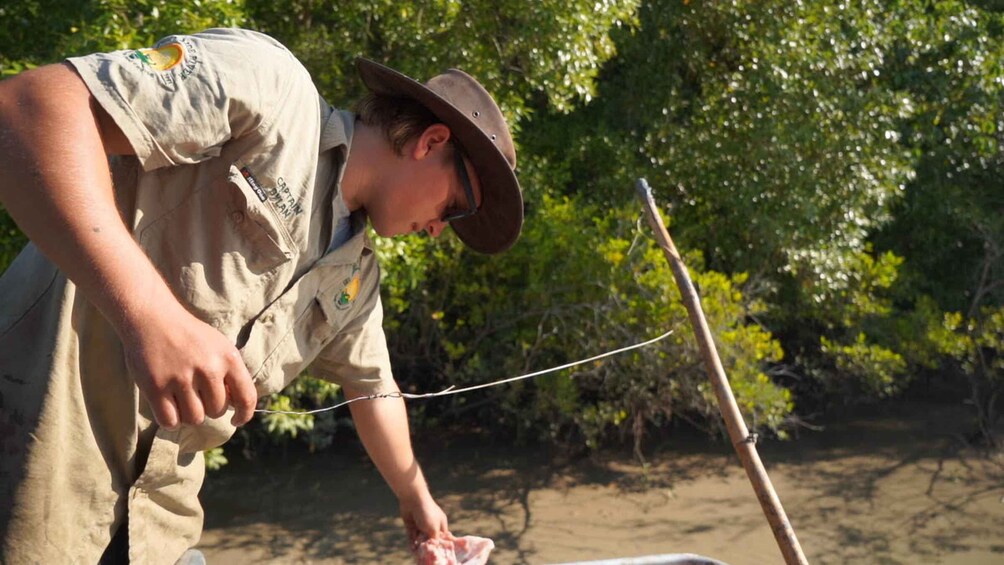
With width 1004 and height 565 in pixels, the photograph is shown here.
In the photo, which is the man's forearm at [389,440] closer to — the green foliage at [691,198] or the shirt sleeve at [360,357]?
the shirt sleeve at [360,357]

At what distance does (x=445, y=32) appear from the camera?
5242mm

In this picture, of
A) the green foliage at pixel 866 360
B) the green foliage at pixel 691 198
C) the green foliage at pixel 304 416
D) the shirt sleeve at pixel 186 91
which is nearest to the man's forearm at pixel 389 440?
the shirt sleeve at pixel 186 91

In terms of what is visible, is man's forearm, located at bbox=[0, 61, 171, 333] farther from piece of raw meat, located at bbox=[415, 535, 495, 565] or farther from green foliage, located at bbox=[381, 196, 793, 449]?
green foliage, located at bbox=[381, 196, 793, 449]

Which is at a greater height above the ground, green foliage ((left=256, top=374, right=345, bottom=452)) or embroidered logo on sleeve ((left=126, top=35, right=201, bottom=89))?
embroidered logo on sleeve ((left=126, top=35, right=201, bottom=89))

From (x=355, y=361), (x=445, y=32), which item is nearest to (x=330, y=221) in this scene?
(x=355, y=361)

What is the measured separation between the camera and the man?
55.9 inches

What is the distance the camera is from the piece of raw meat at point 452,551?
2.57m

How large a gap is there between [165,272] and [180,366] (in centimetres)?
46

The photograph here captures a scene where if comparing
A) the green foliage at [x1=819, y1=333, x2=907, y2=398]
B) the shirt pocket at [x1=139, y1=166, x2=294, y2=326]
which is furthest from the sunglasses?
the green foliage at [x1=819, y1=333, x2=907, y2=398]

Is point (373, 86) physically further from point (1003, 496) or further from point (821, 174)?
point (1003, 496)

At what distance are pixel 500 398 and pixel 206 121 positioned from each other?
4953 mm

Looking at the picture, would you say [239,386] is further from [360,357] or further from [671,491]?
[671,491]

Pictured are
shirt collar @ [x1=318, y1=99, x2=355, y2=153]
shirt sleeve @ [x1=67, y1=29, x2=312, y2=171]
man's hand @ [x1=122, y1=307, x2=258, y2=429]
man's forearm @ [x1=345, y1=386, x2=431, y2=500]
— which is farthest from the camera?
man's forearm @ [x1=345, y1=386, x2=431, y2=500]

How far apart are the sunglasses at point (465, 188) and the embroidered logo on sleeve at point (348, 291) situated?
0.24 m
